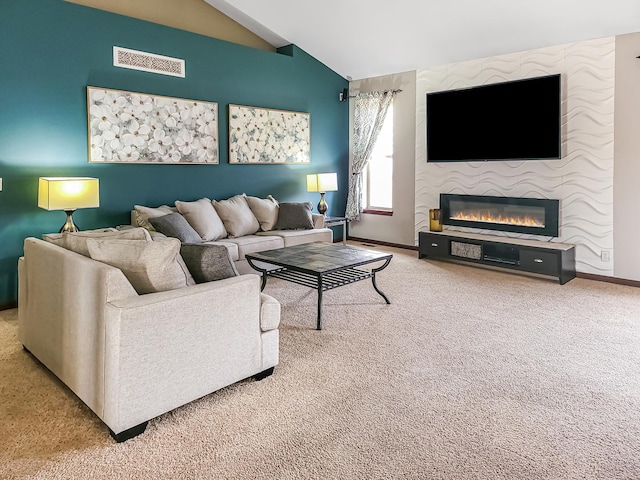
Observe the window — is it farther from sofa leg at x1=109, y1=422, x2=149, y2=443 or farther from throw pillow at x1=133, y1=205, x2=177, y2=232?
sofa leg at x1=109, y1=422, x2=149, y2=443

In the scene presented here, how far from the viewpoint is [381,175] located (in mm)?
7320

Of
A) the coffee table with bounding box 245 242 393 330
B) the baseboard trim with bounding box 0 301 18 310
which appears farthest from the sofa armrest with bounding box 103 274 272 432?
the baseboard trim with bounding box 0 301 18 310

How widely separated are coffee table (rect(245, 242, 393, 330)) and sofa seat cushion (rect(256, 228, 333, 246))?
0.74m

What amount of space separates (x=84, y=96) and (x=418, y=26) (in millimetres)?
3678

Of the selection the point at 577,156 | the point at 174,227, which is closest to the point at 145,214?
the point at 174,227

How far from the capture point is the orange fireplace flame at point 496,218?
557 cm

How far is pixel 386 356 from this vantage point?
3152mm

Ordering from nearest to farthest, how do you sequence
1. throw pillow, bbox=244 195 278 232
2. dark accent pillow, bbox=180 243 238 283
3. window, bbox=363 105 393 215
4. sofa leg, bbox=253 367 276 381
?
1. dark accent pillow, bbox=180 243 238 283
2. sofa leg, bbox=253 367 276 381
3. throw pillow, bbox=244 195 278 232
4. window, bbox=363 105 393 215

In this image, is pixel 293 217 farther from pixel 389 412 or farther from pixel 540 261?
pixel 389 412

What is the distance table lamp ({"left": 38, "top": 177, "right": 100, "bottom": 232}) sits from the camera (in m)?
4.03

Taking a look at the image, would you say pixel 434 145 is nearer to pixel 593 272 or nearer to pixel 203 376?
pixel 593 272

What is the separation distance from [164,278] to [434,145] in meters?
4.79

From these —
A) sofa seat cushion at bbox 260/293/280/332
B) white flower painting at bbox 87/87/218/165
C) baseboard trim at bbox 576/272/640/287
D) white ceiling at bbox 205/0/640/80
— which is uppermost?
white ceiling at bbox 205/0/640/80

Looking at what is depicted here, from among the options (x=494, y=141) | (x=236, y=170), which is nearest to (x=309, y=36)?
(x=236, y=170)
